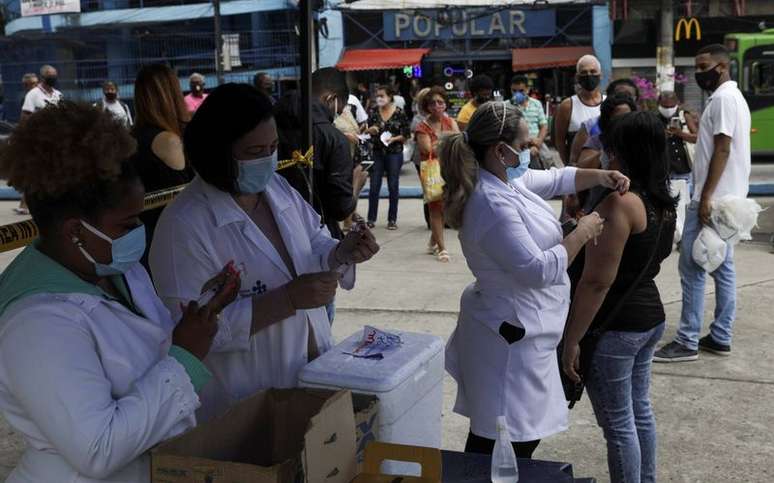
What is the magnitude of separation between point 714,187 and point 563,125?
73.5 inches

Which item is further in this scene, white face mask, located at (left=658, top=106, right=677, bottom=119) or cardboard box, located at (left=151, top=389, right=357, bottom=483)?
white face mask, located at (left=658, top=106, right=677, bottom=119)

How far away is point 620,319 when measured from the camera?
11.2 ft

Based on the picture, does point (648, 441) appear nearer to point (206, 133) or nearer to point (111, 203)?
point (206, 133)

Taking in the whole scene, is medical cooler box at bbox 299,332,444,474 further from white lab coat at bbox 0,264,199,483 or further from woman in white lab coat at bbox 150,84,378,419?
white lab coat at bbox 0,264,199,483

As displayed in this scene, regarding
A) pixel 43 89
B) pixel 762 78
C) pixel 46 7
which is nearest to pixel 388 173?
pixel 43 89

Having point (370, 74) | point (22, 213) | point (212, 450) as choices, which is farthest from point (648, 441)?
point (370, 74)

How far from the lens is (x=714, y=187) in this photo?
18.2 ft

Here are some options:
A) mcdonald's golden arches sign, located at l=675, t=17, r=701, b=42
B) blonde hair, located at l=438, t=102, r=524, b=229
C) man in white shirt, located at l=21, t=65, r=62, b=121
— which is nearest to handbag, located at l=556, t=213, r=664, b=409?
blonde hair, located at l=438, t=102, r=524, b=229

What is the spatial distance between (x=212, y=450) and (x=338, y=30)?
1046 inches

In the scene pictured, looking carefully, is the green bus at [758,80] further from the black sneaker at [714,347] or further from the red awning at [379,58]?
the black sneaker at [714,347]

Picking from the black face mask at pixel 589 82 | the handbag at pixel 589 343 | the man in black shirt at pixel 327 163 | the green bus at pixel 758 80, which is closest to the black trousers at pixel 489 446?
the handbag at pixel 589 343

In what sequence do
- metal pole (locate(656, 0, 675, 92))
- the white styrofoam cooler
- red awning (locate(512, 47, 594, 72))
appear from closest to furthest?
the white styrofoam cooler
metal pole (locate(656, 0, 675, 92))
red awning (locate(512, 47, 594, 72))

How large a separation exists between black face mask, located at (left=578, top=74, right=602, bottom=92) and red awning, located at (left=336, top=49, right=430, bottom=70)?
19.3 m

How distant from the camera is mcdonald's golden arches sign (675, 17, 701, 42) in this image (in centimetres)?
2600
